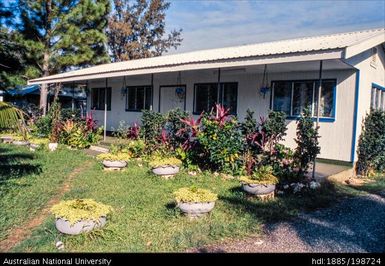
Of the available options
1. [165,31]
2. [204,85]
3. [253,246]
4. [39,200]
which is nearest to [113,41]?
[165,31]

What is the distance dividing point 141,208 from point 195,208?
3.80ft

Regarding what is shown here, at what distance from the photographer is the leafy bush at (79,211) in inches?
187

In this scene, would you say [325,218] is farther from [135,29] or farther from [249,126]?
[135,29]

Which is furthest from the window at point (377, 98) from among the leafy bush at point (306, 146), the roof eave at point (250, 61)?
the roof eave at point (250, 61)

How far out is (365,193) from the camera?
8.02 metres

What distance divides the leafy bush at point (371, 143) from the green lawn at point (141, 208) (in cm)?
246

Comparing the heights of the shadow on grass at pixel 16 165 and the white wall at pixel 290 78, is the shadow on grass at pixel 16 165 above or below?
below

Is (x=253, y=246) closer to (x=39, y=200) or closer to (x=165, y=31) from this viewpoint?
(x=39, y=200)

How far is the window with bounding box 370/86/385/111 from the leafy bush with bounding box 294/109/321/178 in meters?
4.33

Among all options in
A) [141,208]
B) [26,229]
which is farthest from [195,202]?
[26,229]

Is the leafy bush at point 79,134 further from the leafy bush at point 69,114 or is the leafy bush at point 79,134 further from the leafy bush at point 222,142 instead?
the leafy bush at point 222,142

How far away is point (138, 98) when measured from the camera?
1736 centimetres

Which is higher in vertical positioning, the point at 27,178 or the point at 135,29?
the point at 135,29

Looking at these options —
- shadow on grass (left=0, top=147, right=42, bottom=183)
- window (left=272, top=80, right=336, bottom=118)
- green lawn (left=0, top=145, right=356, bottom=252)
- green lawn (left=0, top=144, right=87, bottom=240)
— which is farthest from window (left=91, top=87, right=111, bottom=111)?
window (left=272, top=80, right=336, bottom=118)
